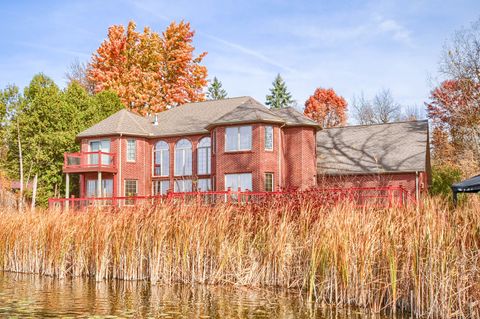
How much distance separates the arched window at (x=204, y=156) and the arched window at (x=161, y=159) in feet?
7.82

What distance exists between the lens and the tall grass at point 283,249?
29.8ft

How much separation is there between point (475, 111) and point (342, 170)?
27.7 ft

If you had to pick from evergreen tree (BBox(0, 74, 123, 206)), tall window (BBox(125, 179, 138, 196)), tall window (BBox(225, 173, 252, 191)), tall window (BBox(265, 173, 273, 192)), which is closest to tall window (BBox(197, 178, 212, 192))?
tall window (BBox(225, 173, 252, 191))

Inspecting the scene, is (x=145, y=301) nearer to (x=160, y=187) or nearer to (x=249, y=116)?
(x=249, y=116)

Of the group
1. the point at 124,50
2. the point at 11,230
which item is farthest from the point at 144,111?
the point at 11,230

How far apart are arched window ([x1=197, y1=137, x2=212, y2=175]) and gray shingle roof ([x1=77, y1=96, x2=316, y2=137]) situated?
0.69 meters

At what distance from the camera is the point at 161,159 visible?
3359 centimetres

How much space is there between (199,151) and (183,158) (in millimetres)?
1259

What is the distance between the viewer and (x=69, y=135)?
119 ft

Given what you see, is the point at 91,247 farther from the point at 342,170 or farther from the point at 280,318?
the point at 342,170

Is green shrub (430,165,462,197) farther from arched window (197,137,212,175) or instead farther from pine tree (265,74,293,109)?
pine tree (265,74,293,109)

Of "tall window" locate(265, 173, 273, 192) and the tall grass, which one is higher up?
"tall window" locate(265, 173, 273, 192)

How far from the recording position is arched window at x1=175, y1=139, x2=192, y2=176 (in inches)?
1276

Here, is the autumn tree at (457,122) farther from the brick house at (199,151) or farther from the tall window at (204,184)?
the tall window at (204,184)
